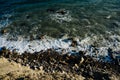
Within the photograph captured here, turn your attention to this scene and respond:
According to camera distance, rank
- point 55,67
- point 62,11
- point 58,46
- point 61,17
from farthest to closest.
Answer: point 62,11
point 61,17
point 58,46
point 55,67

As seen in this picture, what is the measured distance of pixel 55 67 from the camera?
44.4 feet

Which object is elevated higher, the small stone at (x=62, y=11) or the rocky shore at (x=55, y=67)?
the small stone at (x=62, y=11)

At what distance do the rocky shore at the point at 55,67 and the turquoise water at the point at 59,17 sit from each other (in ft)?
7.93

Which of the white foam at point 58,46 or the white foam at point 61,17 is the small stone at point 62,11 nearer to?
the white foam at point 61,17

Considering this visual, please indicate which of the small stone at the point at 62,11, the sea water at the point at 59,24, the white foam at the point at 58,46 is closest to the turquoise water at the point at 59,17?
the sea water at the point at 59,24

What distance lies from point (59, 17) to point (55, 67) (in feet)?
20.3

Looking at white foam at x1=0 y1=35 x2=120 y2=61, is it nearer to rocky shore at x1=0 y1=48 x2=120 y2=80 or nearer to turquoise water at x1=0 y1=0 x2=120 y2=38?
rocky shore at x1=0 y1=48 x2=120 y2=80

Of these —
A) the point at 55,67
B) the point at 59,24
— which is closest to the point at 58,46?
the point at 55,67

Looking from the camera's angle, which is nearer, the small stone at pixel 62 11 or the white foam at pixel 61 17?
the white foam at pixel 61 17

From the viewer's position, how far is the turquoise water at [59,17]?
17.1m

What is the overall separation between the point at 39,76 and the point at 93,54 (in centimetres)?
361

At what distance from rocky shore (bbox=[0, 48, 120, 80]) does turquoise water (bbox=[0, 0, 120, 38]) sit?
2418 mm

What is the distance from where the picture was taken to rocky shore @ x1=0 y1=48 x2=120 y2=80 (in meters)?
12.7

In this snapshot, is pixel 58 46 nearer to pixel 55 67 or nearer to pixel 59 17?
pixel 55 67
